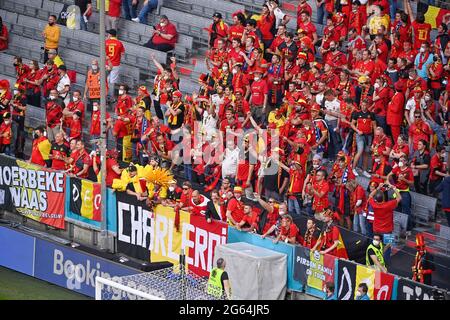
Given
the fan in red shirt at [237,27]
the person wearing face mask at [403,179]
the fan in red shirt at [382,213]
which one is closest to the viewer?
the fan in red shirt at [382,213]

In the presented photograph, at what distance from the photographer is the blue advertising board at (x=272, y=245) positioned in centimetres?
2492

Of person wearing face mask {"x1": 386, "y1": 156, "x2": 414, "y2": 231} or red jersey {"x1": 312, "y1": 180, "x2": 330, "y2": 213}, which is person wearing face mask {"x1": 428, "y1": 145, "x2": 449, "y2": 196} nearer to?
person wearing face mask {"x1": 386, "y1": 156, "x2": 414, "y2": 231}

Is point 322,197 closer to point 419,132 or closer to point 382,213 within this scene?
point 382,213

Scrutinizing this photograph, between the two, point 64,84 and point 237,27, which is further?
point 64,84

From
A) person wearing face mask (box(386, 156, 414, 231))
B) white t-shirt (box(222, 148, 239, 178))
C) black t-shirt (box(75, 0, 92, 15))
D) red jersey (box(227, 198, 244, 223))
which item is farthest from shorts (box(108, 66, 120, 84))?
person wearing face mask (box(386, 156, 414, 231))

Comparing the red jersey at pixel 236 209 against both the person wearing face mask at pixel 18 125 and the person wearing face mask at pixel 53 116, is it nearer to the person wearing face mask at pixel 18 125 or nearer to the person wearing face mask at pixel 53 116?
the person wearing face mask at pixel 53 116

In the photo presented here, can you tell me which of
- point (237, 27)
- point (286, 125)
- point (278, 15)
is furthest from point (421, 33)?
point (237, 27)

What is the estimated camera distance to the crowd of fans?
25.9 meters

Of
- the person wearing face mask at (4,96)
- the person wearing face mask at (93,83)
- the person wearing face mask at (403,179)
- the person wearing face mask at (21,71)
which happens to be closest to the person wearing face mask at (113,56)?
the person wearing face mask at (93,83)

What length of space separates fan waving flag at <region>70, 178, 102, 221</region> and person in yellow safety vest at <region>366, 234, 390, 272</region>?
6.02m

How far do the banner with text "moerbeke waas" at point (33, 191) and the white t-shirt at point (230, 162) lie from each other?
336cm

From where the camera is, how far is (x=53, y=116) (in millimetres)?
30750

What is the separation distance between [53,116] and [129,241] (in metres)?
4.40
